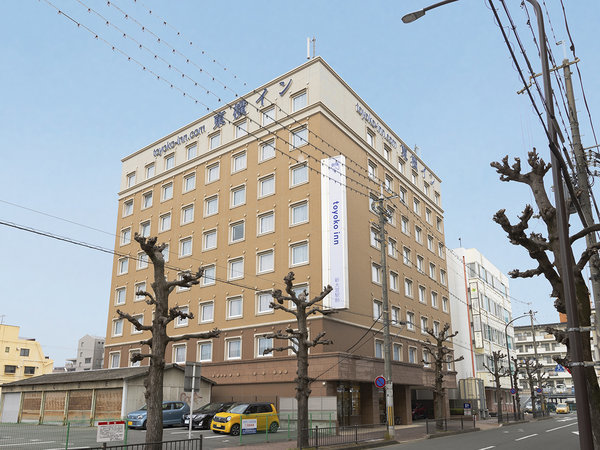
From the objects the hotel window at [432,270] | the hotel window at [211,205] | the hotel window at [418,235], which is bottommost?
the hotel window at [432,270]

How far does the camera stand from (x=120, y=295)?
50.2 metres

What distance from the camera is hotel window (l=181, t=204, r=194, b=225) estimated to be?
46191 millimetres

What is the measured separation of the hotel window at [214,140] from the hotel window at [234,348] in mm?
17730

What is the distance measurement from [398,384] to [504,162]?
28781 mm

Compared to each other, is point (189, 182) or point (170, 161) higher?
point (170, 161)

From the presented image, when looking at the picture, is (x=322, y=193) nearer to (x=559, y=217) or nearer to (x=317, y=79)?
(x=317, y=79)

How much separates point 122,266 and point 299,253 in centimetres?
2265

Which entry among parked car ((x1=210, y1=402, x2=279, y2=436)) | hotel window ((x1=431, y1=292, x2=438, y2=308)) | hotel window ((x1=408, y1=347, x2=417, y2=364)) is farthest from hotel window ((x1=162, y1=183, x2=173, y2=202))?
hotel window ((x1=431, y1=292, x2=438, y2=308))

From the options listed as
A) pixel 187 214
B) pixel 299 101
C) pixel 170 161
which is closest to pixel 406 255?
pixel 299 101

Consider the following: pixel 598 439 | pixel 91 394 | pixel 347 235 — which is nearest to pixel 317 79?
pixel 347 235

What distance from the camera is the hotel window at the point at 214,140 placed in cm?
4612

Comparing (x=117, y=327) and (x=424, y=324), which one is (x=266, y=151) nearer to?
(x=424, y=324)

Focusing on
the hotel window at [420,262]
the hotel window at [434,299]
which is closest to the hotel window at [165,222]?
the hotel window at [420,262]

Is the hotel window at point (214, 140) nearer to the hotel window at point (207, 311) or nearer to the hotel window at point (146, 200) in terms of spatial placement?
the hotel window at point (146, 200)
